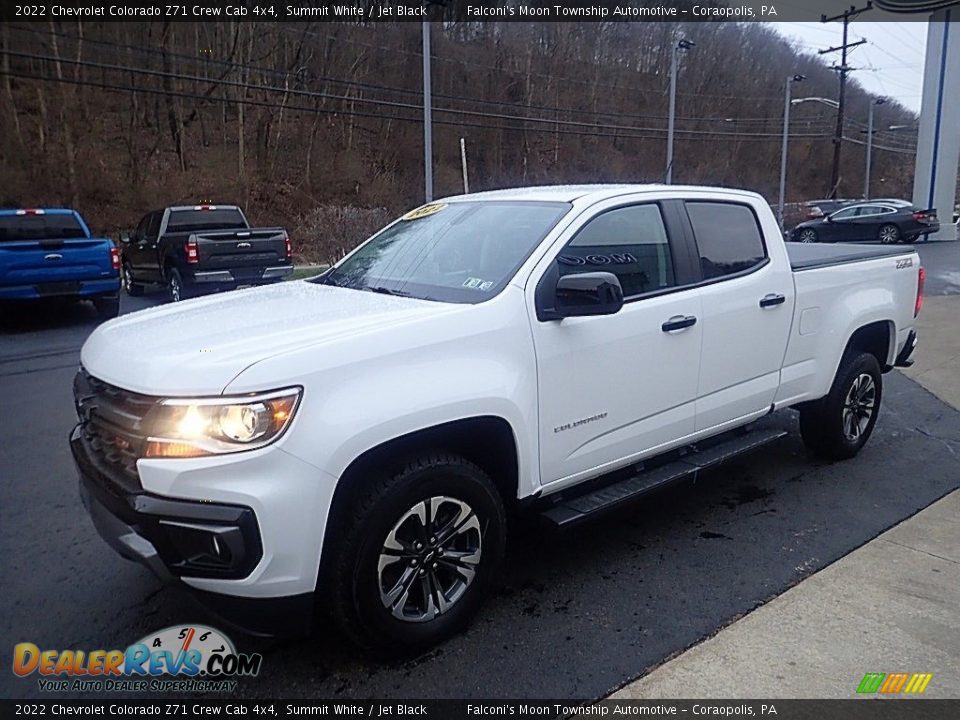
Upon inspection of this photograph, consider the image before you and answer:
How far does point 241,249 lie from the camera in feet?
39.3

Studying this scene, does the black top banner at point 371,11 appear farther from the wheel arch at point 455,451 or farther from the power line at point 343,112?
the wheel arch at point 455,451

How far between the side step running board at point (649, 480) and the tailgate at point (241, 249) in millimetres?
9554

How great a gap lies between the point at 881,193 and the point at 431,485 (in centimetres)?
8675

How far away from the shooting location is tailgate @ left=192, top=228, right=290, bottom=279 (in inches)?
460

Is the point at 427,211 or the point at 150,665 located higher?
the point at 427,211

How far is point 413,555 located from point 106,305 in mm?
10445

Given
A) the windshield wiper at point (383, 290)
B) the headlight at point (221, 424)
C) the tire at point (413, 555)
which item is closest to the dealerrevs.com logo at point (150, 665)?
the tire at point (413, 555)

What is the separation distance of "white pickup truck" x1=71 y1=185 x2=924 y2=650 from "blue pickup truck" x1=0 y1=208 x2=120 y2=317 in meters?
7.96

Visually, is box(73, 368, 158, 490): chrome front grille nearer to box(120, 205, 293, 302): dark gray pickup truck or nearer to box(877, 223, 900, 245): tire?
box(120, 205, 293, 302): dark gray pickup truck

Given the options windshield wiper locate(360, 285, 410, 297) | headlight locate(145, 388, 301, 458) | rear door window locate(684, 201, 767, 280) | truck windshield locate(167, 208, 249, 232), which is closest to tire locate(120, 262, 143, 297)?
truck windshield locate(167, 208, 249, 232)

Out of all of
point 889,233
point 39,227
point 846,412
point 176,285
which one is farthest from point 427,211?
point 889,233

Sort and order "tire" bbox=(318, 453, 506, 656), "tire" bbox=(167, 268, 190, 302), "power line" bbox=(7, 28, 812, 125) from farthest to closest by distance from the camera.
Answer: "power line" bbox=(7, 28, 812, 125) < "tire" bbox=(167, 268, 190, 302) < "tire" bbox=(318, 453, 506, 656)

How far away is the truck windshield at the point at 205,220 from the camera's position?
13367 millimetres

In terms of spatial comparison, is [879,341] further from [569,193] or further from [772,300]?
[569,193]
